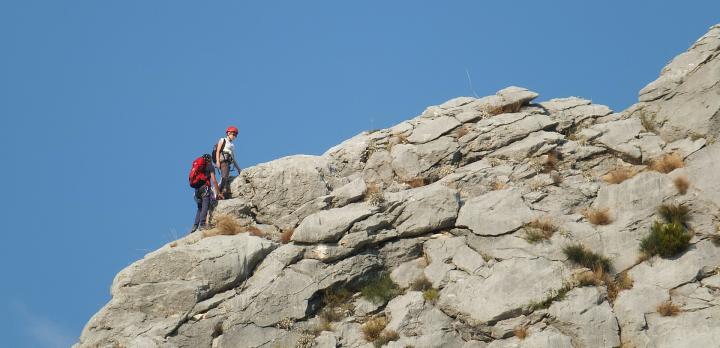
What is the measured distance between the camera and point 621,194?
2273cm

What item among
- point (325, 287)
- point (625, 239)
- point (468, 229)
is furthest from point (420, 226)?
point (625, 239)

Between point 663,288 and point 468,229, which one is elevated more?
→ point 468,229

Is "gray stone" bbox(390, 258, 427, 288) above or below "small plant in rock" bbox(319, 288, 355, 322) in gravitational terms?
above

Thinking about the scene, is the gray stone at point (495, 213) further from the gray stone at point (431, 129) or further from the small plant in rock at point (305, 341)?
the small plant in rock at point (305, 341)

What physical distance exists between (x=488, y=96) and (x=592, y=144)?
190 inches

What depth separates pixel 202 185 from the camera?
85.9 feet

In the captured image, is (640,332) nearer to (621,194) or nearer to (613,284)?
(613,284)

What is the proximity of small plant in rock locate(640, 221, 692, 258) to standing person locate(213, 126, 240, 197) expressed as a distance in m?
13.2

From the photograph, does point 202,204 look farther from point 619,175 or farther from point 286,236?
point 619,175

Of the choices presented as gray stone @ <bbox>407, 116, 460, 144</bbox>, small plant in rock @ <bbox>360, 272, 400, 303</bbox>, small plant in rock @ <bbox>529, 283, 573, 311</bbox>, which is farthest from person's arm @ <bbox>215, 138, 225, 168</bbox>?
small plant in rock @ <bbox>529, 283, 573, 311</bbox>

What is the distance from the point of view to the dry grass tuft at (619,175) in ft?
77.1

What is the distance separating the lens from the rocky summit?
1981 centimetres

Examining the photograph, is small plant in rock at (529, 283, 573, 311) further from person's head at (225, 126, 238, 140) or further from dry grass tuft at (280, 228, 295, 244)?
person's head at (225, 126, 238, 140)

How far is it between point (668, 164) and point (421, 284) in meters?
7.91
